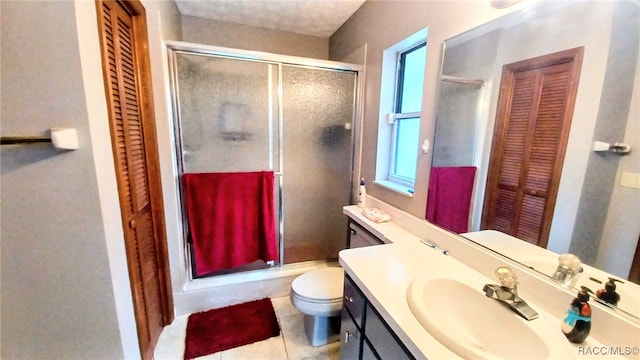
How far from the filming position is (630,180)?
684 millimetres

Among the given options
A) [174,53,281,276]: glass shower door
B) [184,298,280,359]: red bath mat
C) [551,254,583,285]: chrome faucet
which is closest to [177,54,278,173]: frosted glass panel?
[174,53,281,276]: glass shower door

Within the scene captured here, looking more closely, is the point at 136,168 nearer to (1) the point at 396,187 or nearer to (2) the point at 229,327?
(2) the point at 229,327

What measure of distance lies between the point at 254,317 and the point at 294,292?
0.55 m

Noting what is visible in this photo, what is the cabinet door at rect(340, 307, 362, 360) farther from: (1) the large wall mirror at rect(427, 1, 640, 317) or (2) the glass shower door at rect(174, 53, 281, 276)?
(2) the glass shower door at rect(174, 53, 281, 276)

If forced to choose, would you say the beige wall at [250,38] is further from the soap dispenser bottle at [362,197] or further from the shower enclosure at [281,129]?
the soap dispenser bottle at [362,197]

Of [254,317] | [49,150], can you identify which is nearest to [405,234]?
[254,317]

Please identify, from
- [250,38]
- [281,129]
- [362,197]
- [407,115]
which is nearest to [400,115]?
[407,115]

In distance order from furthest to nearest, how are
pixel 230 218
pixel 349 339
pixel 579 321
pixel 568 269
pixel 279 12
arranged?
pixel 279 12 < pixel 230 218 < pixel 349 339 < pixel 568 269 < pixel 579 321

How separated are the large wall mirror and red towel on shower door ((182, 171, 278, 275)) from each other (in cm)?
138

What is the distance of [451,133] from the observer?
128 centimetres

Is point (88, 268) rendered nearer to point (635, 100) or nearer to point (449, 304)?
point (449, 304)

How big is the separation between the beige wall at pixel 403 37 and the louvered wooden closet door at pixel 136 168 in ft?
4.85

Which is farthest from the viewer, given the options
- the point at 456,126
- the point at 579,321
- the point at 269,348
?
the point at 269,348

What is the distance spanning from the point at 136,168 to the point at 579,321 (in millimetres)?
1895
